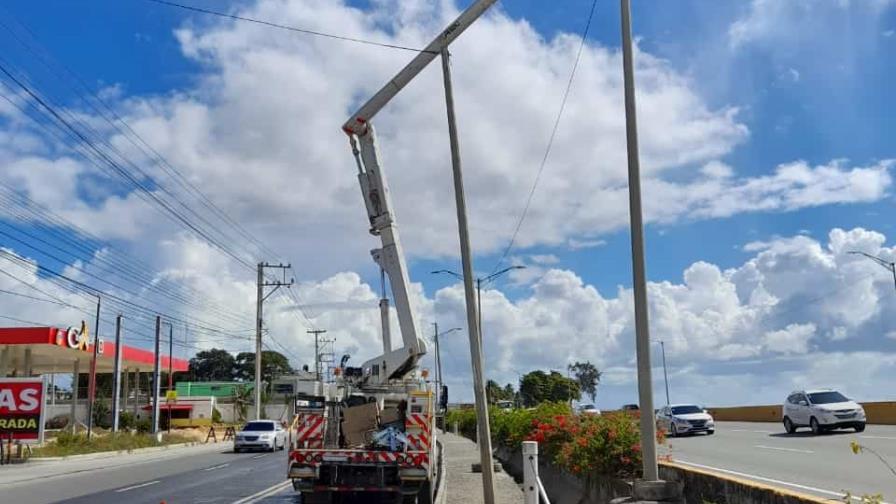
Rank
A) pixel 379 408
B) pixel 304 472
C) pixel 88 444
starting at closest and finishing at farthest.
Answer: pixel 304 472, pixel 379 408, pixel 88 444

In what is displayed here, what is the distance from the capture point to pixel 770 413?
45469mm

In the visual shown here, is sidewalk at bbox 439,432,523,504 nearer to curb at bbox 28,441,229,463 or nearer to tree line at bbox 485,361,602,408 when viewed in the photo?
curb at bbox 28,441,229,463

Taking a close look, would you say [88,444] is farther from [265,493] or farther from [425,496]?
[425,496]

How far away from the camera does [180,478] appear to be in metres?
22.7

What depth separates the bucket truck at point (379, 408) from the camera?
47.1 ft

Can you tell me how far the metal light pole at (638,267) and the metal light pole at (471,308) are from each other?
3946 mm

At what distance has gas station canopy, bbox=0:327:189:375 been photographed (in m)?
41.2

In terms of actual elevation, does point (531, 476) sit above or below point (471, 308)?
below

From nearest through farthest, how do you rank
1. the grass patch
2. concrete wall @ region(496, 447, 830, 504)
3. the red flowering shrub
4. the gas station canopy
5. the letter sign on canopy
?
concrete wall @ region(496, 447, 830, 504), the red flowering shrub, the letter sign on canopy, the grass patch, the gas station canopy

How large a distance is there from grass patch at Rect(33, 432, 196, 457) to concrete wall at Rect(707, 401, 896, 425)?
33.1 m

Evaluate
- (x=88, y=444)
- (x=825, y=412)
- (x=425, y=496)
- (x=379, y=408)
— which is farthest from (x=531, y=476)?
(x=88, y=444)

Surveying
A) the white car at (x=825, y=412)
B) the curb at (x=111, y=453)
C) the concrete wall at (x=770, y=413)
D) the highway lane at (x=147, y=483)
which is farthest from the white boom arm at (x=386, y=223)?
the concrete wall at (x=770, y=413)

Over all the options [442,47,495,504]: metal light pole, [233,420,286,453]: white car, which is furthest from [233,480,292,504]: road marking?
[233,420,286,453]: white car

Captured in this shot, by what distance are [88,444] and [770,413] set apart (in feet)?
113
